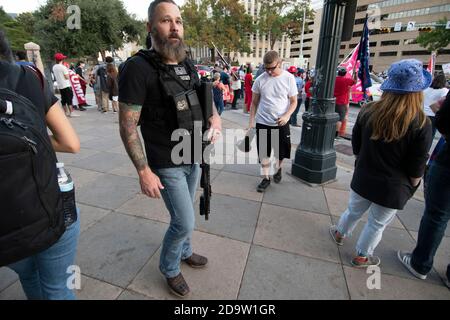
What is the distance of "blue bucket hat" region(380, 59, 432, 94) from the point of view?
2.06m

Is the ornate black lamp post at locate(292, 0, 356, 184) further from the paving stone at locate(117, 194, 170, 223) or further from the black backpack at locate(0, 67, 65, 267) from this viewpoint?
the black backpack at locate(0, 67, 65, 267)

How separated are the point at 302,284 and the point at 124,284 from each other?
1.54 metres

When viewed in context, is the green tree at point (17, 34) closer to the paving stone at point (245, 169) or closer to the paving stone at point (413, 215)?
the paving stone at point (245, 169)

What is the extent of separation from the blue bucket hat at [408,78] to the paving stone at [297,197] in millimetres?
1941

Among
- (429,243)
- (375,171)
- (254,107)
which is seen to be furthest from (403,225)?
(254,107)

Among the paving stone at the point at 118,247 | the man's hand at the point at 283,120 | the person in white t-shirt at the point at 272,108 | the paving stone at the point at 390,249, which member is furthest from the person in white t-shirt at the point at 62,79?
the paving stone at the point at 390,249

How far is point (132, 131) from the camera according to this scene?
1747 mm

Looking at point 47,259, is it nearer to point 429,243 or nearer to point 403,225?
point 429,243

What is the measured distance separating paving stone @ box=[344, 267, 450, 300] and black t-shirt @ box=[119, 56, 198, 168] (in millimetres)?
1928

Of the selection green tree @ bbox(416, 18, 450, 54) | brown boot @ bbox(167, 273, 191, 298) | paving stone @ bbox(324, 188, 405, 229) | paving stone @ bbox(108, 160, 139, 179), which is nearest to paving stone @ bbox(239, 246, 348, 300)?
brown boot @ bbox(167, 273, 191, 298)

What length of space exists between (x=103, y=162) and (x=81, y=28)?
18.5 metres

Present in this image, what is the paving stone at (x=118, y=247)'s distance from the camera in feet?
7.91

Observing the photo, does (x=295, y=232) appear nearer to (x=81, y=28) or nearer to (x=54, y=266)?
(x=54, y=266)

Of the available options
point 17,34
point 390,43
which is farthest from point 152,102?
point 390,43
